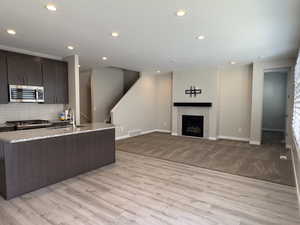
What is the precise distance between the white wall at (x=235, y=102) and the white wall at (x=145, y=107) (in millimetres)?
2322

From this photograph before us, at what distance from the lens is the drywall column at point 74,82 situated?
4.70 m

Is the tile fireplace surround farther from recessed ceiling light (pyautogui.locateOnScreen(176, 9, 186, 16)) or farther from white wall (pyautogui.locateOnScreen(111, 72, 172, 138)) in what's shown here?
recessed ceiling light (pyautogui.locateOnScreen(176, 9, 186, 16))

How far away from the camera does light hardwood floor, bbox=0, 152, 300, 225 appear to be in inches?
79.9

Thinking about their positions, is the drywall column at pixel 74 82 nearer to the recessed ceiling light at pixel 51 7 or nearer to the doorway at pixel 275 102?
the recessed ceiling light at pixel 51 7

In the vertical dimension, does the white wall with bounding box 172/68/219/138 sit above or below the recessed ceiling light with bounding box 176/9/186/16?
below

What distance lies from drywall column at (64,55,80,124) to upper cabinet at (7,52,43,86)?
712mm

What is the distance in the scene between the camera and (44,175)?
277cm

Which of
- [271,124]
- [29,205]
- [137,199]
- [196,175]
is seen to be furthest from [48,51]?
[271,124]

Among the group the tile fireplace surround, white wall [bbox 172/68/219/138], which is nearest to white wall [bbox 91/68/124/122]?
white wall [bbox 172/68/219/138]

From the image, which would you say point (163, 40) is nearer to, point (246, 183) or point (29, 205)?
point (246, 183)

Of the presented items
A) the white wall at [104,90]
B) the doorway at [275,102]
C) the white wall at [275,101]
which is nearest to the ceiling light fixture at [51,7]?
the white wall at [104,90]

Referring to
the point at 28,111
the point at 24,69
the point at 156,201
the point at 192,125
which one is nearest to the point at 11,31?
the point at 24,69

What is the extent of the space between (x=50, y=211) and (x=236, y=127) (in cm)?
613

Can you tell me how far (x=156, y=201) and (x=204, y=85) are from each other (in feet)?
17.0
